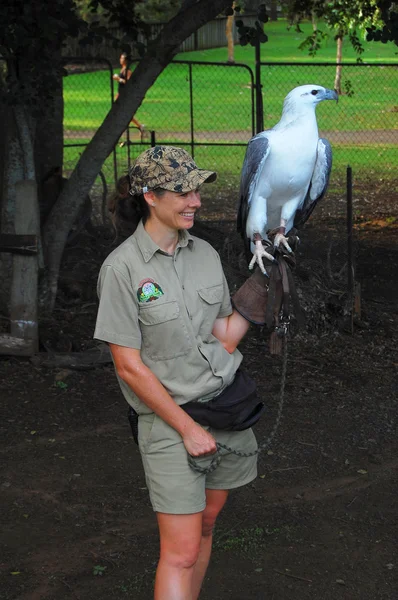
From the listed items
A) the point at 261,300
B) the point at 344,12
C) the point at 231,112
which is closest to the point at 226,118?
the point at 231,112

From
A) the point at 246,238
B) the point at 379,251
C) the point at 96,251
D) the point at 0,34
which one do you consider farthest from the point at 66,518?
the point at 379,251

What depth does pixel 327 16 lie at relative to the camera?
9844mm

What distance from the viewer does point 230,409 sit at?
109 inches

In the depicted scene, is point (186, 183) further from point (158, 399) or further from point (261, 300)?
point (158, 399)

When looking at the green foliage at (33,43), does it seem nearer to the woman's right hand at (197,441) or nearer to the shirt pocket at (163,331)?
the shirt pocket at (163,331)

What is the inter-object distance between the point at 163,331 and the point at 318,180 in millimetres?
1419

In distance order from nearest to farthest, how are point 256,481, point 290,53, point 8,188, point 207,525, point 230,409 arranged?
point 230,409, point 207,525, point 256,481, point 8,188, point 290,53

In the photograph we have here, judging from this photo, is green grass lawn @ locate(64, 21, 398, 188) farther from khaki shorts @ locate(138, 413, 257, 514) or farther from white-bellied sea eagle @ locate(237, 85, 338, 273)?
khaki shorts @ locate(138, 413, 257, 514)

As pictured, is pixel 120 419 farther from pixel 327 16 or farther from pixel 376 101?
pixel 376 101

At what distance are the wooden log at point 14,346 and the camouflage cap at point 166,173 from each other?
3221mm

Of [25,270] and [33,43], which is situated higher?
[33,43]

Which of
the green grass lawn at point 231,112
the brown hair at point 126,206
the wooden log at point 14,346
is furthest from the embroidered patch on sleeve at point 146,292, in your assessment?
the green grass lawn at point 231,112

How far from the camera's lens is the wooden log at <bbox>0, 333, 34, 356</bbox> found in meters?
5.70

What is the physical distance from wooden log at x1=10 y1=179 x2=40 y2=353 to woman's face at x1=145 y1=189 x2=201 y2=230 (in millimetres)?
3062
